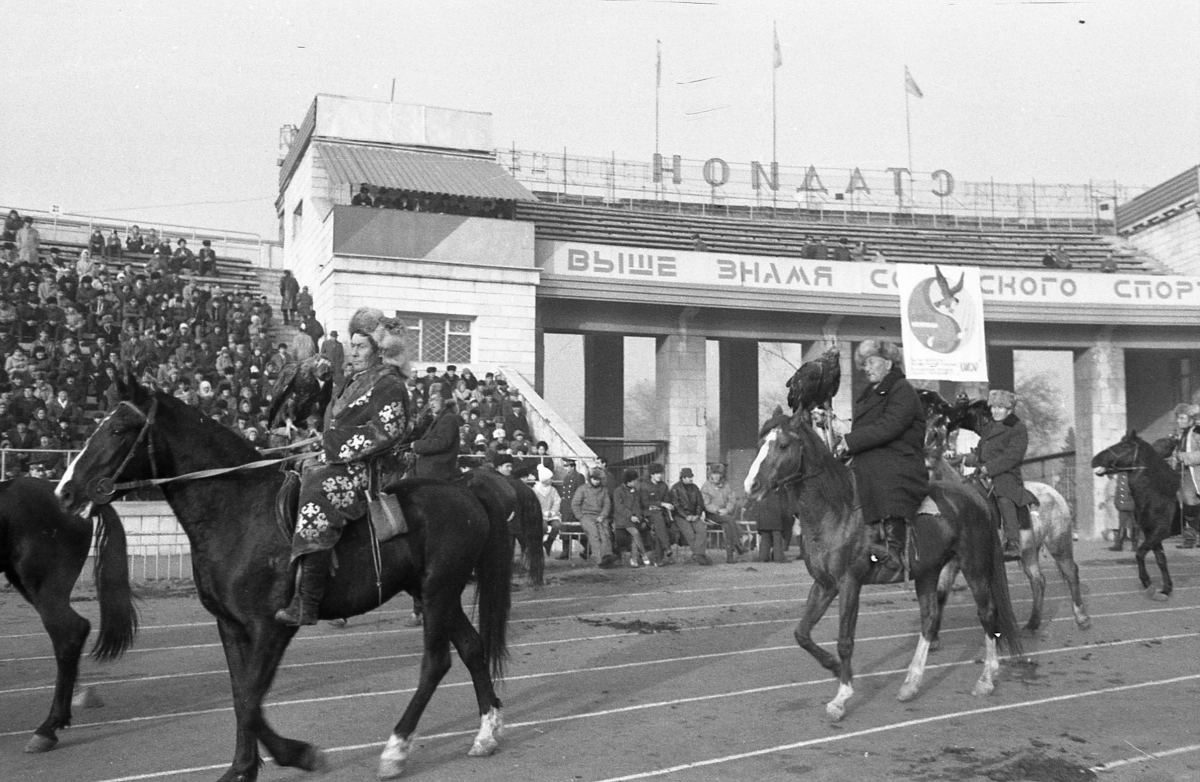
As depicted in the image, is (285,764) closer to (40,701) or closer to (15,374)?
(40,701)

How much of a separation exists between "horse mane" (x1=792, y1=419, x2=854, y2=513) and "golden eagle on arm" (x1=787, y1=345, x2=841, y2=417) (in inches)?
5.9

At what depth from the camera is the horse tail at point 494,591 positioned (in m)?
6.90

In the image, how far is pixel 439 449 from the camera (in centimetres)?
1120

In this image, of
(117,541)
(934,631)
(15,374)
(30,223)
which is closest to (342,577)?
(117,541)

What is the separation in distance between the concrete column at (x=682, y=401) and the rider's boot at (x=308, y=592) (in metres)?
25.2

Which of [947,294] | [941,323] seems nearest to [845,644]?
[941,323]

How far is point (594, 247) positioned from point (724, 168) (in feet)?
42.7

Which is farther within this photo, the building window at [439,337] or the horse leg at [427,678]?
the building window at [439,337]

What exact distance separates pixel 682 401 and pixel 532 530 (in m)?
23.5

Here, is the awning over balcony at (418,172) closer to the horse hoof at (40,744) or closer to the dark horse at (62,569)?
the dark horse at (62,569)

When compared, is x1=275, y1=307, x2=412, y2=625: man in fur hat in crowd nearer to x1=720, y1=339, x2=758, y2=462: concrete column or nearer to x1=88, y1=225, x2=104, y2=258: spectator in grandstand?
x1=88, y1=225, x2=104, y2=258: spectator in grandstand

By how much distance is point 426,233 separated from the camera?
28.7m

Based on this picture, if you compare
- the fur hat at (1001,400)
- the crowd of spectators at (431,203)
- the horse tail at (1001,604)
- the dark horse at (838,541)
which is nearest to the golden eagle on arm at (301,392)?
the dark horse at (838,541)

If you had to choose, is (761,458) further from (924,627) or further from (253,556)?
(253,556)
